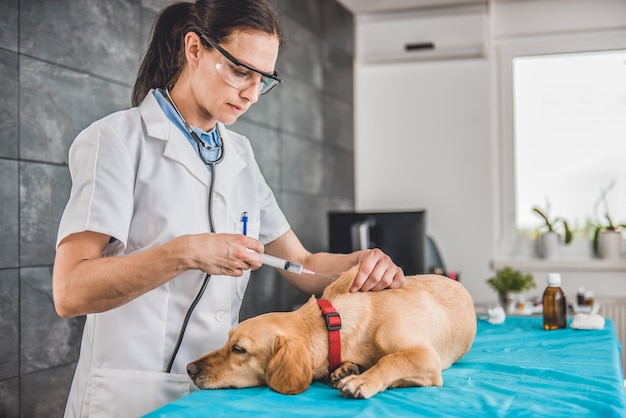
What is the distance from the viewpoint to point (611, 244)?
449 centimetres

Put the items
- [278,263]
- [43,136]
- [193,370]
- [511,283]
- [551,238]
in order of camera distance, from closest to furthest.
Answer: [193,370]
[278,263]
[43,136]
[511,283]
[551,238]

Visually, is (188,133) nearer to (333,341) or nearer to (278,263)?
(278,263)

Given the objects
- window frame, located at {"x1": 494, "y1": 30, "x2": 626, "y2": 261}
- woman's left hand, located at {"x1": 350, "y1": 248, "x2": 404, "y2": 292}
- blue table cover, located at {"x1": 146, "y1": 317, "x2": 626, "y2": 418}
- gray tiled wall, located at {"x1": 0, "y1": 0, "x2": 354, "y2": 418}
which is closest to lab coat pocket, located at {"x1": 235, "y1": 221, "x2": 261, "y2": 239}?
woman's left hand, located at {"x1": 350, "y1": 248, "x2": 404, "y2": 292}

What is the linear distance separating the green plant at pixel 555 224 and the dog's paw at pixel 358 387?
3.72 m

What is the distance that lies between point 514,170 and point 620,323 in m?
1.23

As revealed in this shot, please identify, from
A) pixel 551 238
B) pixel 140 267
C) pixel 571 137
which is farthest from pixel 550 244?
pixel 140 267

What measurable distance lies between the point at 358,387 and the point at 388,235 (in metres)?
2.60

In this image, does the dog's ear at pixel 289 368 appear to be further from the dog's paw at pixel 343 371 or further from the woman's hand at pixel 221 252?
the woman's hand at pixel 221 252

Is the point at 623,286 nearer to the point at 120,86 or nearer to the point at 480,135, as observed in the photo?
the point at 480,135

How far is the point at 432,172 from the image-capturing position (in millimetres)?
4875

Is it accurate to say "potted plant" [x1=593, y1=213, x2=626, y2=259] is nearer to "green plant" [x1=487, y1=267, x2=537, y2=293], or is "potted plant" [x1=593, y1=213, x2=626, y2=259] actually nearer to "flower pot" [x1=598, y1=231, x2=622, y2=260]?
"flower pot" [x1=598, y1=231, x2=622, y2=260]

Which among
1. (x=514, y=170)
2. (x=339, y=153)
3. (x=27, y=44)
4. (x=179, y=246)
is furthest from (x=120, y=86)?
(x=514, y=170)

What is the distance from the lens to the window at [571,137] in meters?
4.66

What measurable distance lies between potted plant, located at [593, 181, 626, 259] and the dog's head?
379cm
